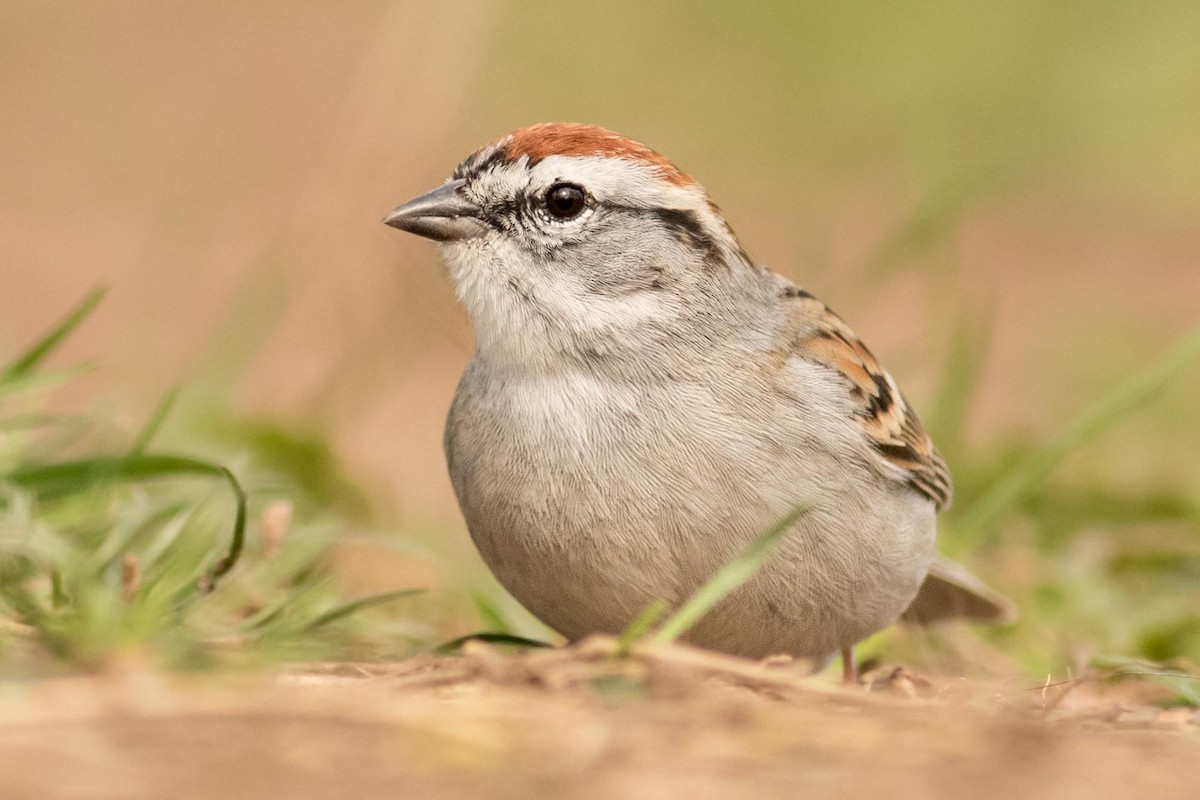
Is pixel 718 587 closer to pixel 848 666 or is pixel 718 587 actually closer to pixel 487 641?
pixel 487 641

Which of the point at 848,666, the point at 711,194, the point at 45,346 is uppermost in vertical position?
the point at 711,194

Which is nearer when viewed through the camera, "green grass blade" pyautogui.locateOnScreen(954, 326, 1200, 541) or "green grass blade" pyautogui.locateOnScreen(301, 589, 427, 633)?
"green grass blade" pyautogui.locateOnScreen(301, 589, 427, 633)

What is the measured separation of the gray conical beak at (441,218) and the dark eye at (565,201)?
0.51 feet

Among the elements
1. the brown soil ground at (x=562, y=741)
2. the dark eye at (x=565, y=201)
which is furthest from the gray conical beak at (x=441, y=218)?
the brown soil ground at (x=562, y=741)

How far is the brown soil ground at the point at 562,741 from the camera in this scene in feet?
7.36

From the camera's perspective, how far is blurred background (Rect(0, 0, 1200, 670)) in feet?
17.0

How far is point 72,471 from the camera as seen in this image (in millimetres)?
3598

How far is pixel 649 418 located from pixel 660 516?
0.75 feet

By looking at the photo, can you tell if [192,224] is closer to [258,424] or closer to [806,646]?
[258,424]

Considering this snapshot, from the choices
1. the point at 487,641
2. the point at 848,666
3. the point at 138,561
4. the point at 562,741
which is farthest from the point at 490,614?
the point at 562,741

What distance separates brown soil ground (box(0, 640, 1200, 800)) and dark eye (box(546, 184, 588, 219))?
50.7 inches

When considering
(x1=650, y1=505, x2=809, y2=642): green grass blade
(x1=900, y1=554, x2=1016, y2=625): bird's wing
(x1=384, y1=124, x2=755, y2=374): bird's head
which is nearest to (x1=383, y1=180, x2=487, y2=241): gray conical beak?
(x1=384, y1=124, x2=755, y2=374): bird's head

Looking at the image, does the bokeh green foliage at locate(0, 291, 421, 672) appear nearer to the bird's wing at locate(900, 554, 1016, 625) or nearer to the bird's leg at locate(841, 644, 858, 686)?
the bird's leg at locate(841, 644, 858, 686)

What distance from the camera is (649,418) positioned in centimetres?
349
